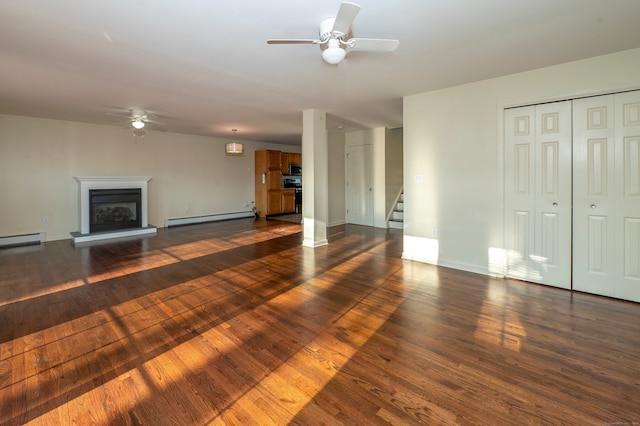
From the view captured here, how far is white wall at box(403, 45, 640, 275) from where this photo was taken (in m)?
3.43

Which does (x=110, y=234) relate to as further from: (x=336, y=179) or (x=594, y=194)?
(x=594, y=194)

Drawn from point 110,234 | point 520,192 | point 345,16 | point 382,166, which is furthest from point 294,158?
point 345,16

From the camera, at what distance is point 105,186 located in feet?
22.0

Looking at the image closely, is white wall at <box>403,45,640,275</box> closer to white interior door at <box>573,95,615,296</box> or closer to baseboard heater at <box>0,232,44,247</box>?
white interior door at <box>573,95,615,296</box>

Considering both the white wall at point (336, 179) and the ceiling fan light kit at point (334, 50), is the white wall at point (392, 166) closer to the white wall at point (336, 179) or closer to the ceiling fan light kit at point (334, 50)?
the white wall at point (336, 179)

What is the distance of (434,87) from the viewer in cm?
414

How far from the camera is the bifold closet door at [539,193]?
135 inches

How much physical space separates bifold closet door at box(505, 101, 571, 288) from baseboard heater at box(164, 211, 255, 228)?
296 inches

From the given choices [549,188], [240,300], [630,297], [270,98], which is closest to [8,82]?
[270,98]

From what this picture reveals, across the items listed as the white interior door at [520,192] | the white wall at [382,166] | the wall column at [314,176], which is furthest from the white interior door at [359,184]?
the white interior door at [520,192]

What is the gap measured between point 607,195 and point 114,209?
27.7 ft

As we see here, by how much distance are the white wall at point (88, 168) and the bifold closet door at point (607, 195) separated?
8190mm

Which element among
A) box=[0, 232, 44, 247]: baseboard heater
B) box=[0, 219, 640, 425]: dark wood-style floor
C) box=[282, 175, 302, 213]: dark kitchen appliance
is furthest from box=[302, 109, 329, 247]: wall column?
box=[0, 232, 44, 247]: baseboard heater

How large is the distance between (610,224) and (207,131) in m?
7.85
